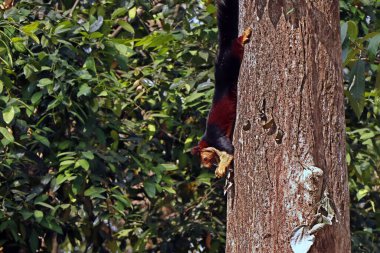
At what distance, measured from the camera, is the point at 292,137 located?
250cm

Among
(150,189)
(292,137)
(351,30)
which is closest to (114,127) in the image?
(150,189)

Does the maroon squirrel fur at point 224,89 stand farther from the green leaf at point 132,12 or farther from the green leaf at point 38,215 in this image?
the green leaf at point 132,12

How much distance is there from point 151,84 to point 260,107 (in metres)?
2.14

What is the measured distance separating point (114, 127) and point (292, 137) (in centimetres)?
219

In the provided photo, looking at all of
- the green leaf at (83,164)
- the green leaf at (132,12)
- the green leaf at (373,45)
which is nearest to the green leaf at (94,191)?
the green leaf at (83,164)

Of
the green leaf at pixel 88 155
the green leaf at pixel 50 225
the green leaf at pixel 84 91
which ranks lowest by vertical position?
the green leaf at pixel 50 225

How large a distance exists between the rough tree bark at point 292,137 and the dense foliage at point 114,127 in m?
1.49

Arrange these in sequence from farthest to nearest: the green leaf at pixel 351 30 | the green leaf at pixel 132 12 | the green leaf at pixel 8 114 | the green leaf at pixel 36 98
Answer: the green leaf at pixel 132 12 < the green leaf at pixel 36 98 < the green leaf at pixel 8 114 < the green leaf at pixel 351 30

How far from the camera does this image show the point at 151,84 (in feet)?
15.2

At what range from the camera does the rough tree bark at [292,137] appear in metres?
2.46

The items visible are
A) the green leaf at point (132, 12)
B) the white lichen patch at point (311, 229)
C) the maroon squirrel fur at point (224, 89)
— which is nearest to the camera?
the white lichen patch at point (311, 229)

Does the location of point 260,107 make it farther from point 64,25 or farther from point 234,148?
point 64,25

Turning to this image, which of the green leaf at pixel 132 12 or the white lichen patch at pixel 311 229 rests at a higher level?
the green leaf at pixel 132 12

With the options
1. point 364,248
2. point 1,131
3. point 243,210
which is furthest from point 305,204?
point 364,248
